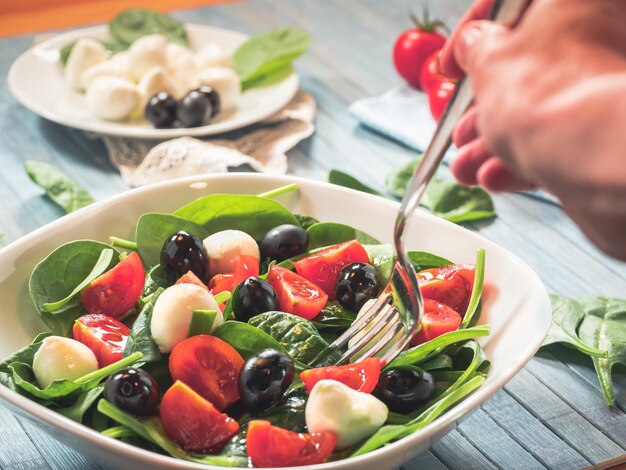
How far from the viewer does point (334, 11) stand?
7.04 ft

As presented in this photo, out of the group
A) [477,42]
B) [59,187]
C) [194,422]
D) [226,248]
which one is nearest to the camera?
[477,42]

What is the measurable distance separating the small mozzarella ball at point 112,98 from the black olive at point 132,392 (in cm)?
84

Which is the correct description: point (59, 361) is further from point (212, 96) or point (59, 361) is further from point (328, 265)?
point (212, 96)

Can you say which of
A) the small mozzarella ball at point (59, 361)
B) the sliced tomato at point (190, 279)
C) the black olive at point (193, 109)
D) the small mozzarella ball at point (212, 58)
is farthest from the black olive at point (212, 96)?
the small mozzarella ball at point (59, 361)

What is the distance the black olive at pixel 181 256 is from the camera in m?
0.96

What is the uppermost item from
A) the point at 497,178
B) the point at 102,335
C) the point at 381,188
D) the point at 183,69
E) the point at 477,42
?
the point at 477,42

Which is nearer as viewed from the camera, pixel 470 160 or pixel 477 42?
pixel 477 42

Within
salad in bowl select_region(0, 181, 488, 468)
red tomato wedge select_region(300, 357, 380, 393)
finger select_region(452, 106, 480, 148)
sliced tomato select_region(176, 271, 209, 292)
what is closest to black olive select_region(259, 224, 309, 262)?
salad in bowl select_region(0, 181, 488, 468)

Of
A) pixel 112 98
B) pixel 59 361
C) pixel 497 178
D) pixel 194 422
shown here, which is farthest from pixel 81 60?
pixel 497 178

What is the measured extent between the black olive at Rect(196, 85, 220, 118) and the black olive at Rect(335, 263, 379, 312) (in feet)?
2.20

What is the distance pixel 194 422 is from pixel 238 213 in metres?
0.35

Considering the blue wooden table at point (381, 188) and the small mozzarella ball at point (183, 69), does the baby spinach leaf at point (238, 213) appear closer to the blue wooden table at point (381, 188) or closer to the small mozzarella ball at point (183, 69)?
the blue wooden table at point (381, 188)

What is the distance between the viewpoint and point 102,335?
883 millimetres

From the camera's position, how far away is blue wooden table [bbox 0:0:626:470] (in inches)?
35.5
